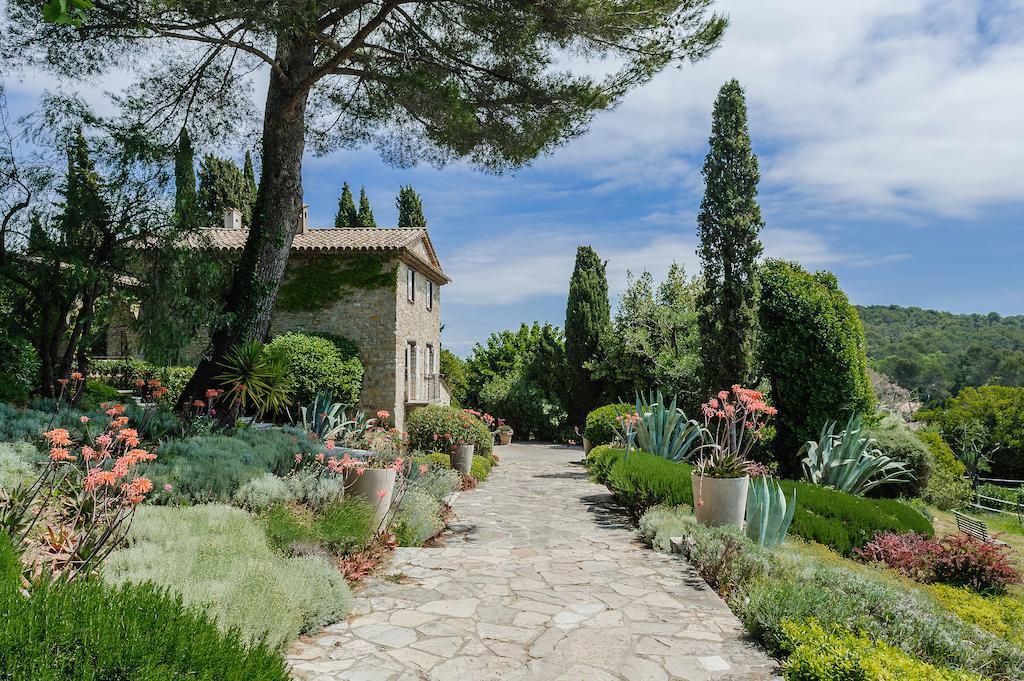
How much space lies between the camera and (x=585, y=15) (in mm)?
9781

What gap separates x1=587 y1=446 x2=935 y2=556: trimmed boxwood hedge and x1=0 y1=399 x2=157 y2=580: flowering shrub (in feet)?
20.4

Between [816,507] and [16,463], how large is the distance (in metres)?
8.65

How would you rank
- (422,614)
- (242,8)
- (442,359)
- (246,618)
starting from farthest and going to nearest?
(442,359)
(242,8)
(422,614)
(246,618)

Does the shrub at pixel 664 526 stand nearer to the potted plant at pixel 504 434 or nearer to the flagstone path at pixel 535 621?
the flagstone path at pixel 535 621

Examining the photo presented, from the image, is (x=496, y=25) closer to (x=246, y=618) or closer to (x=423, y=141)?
(x=423, y=141)

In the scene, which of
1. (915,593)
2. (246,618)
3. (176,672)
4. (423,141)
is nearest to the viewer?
(176,672)

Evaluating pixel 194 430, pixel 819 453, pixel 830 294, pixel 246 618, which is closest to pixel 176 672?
pixel 246 618

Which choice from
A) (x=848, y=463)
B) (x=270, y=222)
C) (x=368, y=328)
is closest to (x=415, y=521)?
(x=270, y=222)

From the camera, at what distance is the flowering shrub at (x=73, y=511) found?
3791 millimetres

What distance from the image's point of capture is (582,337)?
84.1 feet

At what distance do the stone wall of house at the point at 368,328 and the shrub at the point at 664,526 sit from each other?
1251cm

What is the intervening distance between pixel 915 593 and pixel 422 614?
13.2 ft

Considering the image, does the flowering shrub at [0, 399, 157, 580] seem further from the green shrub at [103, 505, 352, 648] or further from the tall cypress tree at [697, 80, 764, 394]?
the tall cypress tree at [697, 80, 764, 394]

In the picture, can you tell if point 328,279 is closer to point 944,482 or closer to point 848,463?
point 848,463
